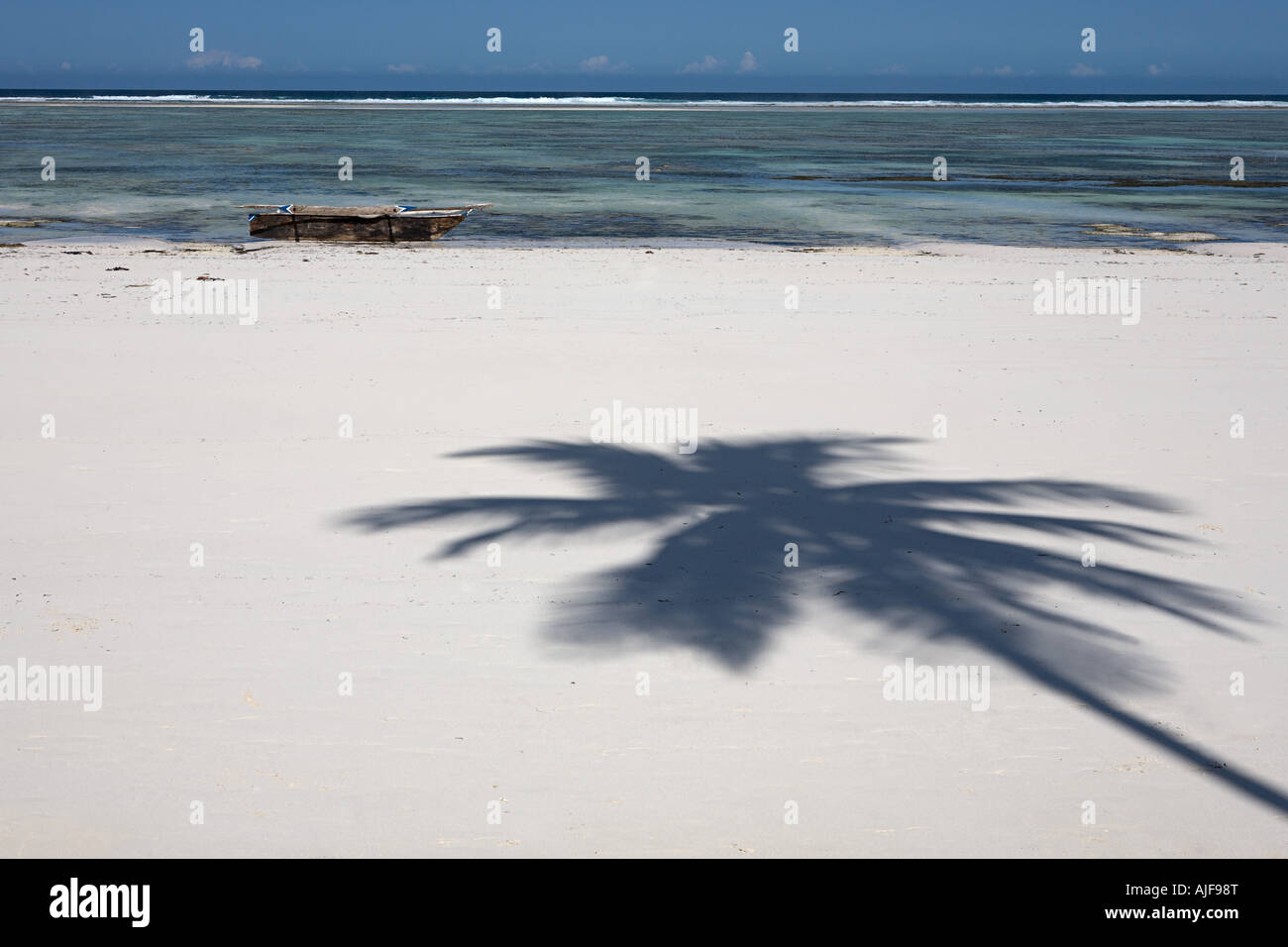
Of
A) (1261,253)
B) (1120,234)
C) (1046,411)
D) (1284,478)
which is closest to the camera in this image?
(1284,478)

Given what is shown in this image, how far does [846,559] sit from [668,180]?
98.4ft

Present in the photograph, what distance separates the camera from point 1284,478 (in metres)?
7.77

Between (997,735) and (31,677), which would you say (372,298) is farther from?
(997,735)

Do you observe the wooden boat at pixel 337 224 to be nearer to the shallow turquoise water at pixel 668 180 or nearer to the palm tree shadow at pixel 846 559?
the shallow turquoise water at pixel 668 180

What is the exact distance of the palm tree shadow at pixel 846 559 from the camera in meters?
5.33

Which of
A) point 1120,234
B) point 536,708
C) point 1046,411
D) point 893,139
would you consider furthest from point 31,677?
point 893,139

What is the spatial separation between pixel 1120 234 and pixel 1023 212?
402cm

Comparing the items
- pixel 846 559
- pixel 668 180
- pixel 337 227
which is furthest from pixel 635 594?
pixel 668 180

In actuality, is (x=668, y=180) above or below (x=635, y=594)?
above

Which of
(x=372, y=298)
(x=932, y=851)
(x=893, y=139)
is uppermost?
(x=893, y=139)

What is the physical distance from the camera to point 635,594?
5.81 metres

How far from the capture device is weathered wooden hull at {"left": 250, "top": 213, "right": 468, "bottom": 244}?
66.7 ft

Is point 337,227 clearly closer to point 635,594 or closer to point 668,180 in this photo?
point 668,180

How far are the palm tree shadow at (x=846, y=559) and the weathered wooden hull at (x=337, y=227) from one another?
13468mm
